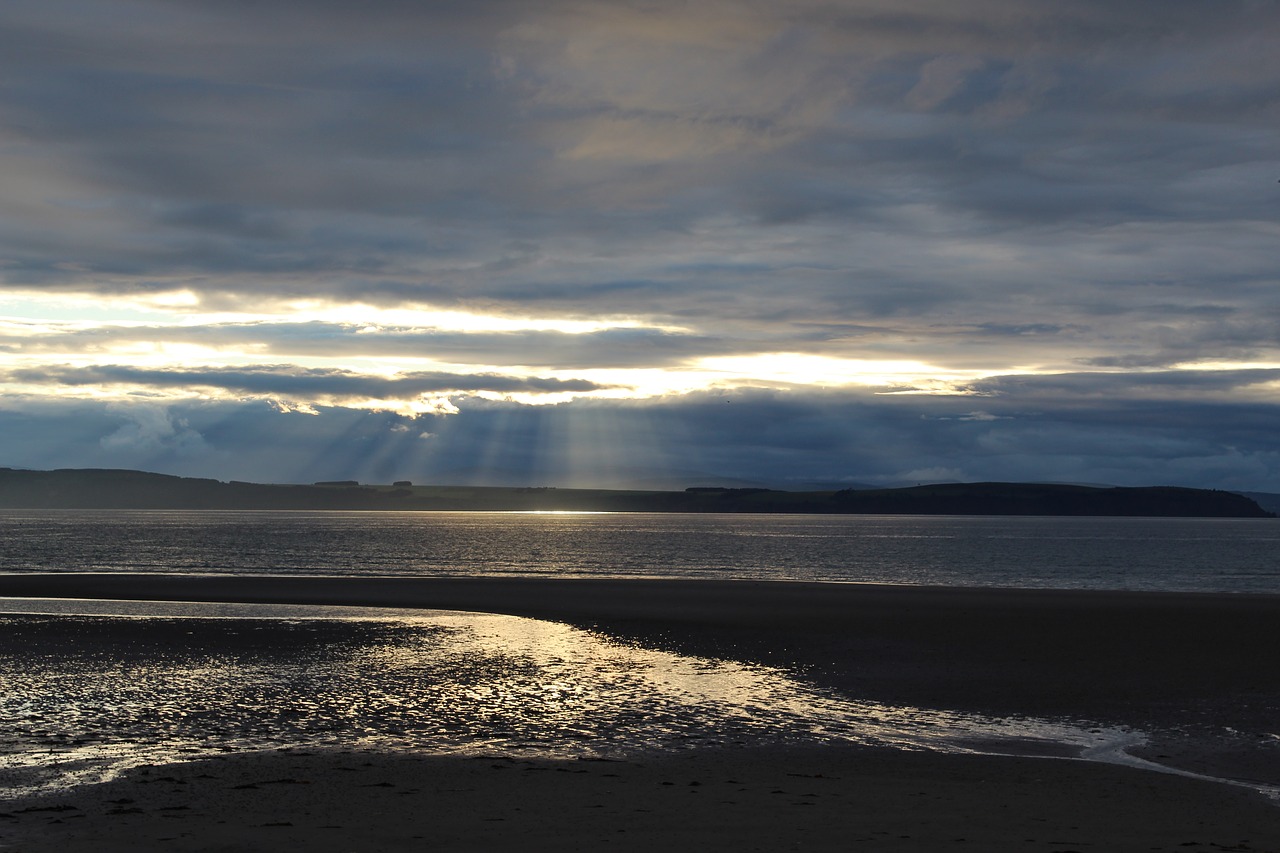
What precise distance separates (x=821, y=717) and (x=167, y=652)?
19.5 metres

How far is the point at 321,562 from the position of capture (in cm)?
9406

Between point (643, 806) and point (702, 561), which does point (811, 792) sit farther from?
point (702, 561)

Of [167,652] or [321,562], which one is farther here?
[321,562]

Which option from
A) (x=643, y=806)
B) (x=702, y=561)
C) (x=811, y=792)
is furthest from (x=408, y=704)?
(x=702, y=561)

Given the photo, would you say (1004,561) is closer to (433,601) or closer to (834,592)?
(834,592)

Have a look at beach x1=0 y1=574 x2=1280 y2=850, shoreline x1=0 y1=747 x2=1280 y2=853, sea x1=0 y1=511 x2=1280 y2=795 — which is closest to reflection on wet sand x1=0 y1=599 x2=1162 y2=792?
sea x1=0 y1=511 x2=1280 y2=795

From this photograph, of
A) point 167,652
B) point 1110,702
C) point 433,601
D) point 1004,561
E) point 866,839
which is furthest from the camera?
point 1004,561

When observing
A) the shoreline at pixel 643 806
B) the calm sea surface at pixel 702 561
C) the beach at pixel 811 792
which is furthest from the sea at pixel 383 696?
the calm sea surface at pixel 702 561

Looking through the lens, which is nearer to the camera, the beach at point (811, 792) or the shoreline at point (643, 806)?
the shoreline at point (643, 806)

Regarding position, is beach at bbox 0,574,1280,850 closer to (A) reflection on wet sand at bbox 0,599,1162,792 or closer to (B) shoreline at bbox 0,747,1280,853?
Result: (B) shoreline at bbox 0,747,1280,853

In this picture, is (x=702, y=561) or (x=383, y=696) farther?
(x=702, y=561)

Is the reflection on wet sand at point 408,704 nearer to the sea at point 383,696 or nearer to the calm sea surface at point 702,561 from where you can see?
the sea at point 383,696

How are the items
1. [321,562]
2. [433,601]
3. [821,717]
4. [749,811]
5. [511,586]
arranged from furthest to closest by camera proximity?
[321,562] → [511,586] → [433,601] → [821,717] → [749,811]

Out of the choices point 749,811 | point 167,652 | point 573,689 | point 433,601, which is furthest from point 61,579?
point 749,811
